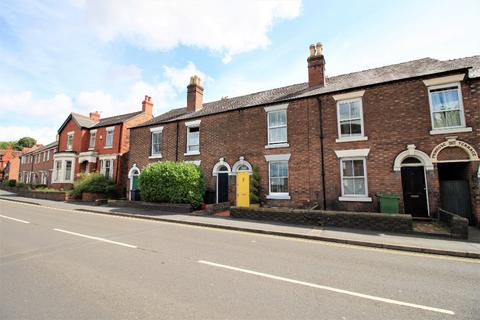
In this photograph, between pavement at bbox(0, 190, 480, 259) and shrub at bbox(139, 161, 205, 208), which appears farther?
shrub at bbox(139, 161, 205, 208)

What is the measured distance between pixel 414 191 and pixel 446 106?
393 centimetres

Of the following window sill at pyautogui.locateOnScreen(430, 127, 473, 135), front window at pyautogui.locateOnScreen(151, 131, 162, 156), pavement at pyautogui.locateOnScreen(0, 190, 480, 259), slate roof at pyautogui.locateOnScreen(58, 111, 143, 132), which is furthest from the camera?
slate roof at pyautogui.locateOnScreen(58, 111, 143, 132)

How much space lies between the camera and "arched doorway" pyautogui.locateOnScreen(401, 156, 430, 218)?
10.5 m

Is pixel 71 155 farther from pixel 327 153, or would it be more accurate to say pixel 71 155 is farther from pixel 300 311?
pixel 300 311

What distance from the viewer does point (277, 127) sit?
14.1 metres

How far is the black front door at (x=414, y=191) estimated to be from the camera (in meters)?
10.5

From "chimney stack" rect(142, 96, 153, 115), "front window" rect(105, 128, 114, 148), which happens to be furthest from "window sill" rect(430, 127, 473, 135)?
"front window" rect(105, 128, 114, 148)

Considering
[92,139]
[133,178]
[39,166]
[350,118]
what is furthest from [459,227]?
[39,166]

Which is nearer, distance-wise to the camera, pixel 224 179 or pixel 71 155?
pixel 224 179

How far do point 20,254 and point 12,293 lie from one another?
2.70m

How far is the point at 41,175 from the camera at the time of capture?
36312 mm

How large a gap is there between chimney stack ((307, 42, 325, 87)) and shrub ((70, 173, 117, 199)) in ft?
60.7

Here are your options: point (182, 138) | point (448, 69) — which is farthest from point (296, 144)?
point (182, 138)

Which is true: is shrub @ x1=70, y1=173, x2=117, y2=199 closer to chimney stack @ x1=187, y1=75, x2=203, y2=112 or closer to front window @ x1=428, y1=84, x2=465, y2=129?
chimney stack @ x1=187, y1=75, x2=203, y2=112
